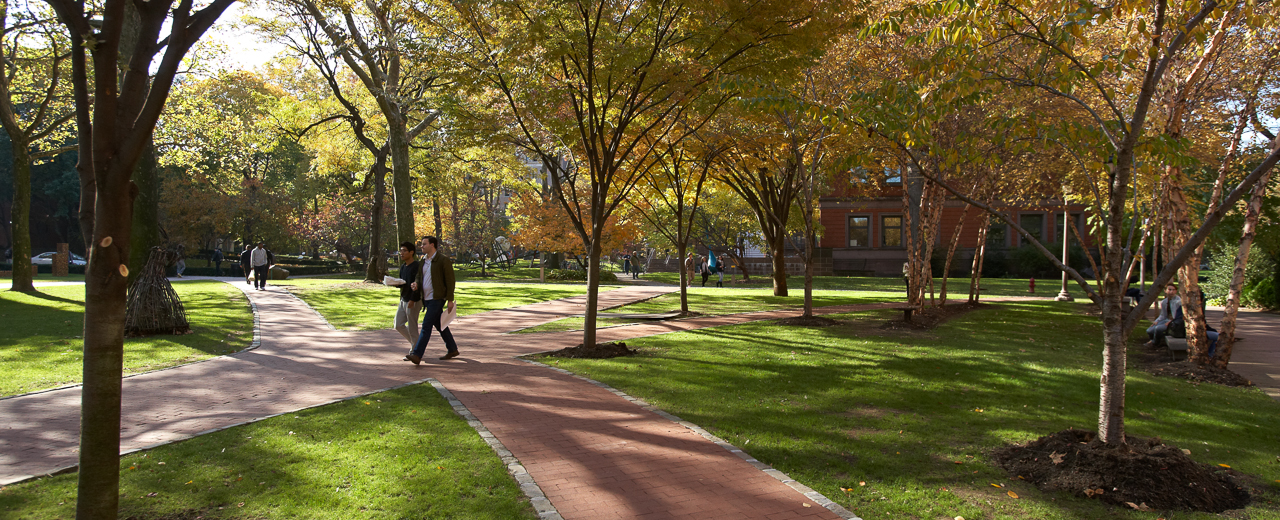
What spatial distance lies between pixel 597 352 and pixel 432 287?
259cm

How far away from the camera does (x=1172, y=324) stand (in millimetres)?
10914

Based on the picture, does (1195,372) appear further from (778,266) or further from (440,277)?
Result: (778,266)

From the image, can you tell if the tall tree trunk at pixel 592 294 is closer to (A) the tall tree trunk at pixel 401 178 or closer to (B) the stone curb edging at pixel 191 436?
(B) the stone curb edging at pixel 191 436

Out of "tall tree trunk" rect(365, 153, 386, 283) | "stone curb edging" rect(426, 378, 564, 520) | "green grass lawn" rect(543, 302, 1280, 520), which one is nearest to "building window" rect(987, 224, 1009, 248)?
"green grass lawn" rect(543, 302, 1280, 520)

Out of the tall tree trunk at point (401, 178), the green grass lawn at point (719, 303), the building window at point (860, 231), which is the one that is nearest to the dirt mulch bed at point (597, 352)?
the green grass lawn at point (719, 303)

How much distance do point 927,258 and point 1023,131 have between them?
10.4 m

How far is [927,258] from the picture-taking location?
15852 mm

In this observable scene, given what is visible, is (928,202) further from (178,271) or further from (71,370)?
(178,271)

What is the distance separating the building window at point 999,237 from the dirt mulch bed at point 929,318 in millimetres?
25957

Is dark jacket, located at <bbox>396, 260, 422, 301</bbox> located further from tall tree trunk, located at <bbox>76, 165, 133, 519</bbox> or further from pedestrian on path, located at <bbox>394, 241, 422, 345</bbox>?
tall tree trunk, located at <bbox>76, 165, 133, 519</bbox>

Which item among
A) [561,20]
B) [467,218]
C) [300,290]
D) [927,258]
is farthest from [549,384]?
[467,218]

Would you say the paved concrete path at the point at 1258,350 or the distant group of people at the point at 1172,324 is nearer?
the paved concrete path at the point at 1258,350

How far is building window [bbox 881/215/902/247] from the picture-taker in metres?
44.9

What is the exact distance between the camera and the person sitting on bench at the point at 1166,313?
1101cm
